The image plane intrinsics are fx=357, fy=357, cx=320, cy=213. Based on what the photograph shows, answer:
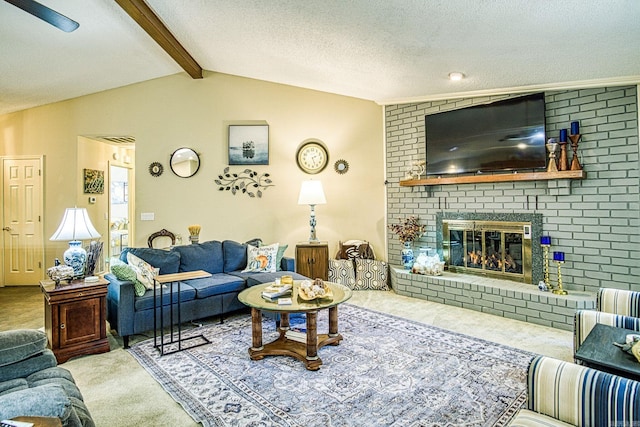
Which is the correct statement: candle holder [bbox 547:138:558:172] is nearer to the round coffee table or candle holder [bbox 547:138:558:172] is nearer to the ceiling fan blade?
the round coffee table

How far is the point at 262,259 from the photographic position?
14.6 ft

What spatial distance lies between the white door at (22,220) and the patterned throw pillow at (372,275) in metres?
4.95

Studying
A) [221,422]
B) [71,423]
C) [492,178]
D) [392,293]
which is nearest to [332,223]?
[392,293]

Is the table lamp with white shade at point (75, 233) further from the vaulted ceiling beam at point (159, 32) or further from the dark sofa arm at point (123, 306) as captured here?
the vaulted ceiling beam at point (159, 32)

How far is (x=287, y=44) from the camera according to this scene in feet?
13.1

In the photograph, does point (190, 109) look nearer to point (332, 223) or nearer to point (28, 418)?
point (332, 223)

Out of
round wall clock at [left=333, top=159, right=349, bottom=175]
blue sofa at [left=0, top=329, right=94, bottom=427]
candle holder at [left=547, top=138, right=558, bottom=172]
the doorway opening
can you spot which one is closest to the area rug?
blue sofa at [left=0, top=329, right=94, bottom=427]

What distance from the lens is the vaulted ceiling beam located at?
11.2ft

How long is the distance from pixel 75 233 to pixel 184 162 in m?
2.61

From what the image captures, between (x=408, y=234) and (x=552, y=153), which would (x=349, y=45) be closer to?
(x=552, y=153)

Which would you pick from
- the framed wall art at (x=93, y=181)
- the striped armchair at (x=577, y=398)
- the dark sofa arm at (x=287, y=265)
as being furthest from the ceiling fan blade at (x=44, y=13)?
the striped armchair at (x=577, y=398)

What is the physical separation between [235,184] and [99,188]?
A: 261cm

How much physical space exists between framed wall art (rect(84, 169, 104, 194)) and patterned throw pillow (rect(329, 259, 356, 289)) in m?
4.21

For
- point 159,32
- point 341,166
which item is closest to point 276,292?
point 341,166
